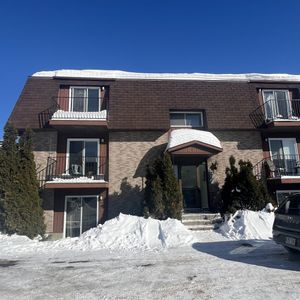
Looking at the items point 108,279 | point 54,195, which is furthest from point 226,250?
point 54,195

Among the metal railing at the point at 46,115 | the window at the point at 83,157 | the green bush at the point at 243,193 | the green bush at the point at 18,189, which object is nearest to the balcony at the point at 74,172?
the window at the point at 83,157

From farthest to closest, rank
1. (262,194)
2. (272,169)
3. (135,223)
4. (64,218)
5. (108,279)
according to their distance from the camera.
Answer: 1. (272,169)
2. (64,218)
3. (262,194)
4. (135,223)
5. (108,279)

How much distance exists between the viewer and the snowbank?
8.28m

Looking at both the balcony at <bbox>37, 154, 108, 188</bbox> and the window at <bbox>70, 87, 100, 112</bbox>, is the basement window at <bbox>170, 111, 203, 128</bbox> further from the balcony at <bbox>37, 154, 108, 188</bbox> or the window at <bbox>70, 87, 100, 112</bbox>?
the balcony at <bbox>37, 154, 108, 188</bbox>

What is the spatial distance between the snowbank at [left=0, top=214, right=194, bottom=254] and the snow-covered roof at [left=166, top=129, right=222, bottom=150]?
13.8 ft

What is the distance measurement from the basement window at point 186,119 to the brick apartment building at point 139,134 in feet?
0.18

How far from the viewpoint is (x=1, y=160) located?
34.5 ft

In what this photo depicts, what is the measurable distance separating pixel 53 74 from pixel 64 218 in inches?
318

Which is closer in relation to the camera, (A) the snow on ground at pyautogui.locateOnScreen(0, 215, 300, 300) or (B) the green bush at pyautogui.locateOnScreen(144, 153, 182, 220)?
(A) the snow on ground at pyautogui.locateOnScreen(0, 215, 300, 300)

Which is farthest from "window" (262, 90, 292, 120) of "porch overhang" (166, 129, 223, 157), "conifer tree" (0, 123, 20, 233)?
"conifer tree" (0, 123, 20, 233)

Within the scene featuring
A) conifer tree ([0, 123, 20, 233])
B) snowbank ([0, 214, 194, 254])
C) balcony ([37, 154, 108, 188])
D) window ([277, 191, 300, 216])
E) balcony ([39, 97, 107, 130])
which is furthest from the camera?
balcony ([39, 97, 107, 130])

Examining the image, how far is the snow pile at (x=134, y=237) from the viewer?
835 cm

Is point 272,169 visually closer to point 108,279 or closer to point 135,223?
point 135,223

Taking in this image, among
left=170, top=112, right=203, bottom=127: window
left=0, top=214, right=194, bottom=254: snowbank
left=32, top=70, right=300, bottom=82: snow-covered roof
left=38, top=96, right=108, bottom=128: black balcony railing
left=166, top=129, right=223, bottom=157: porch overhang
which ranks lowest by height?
left=0, top=214, right=194, bottom=254: snowbank
